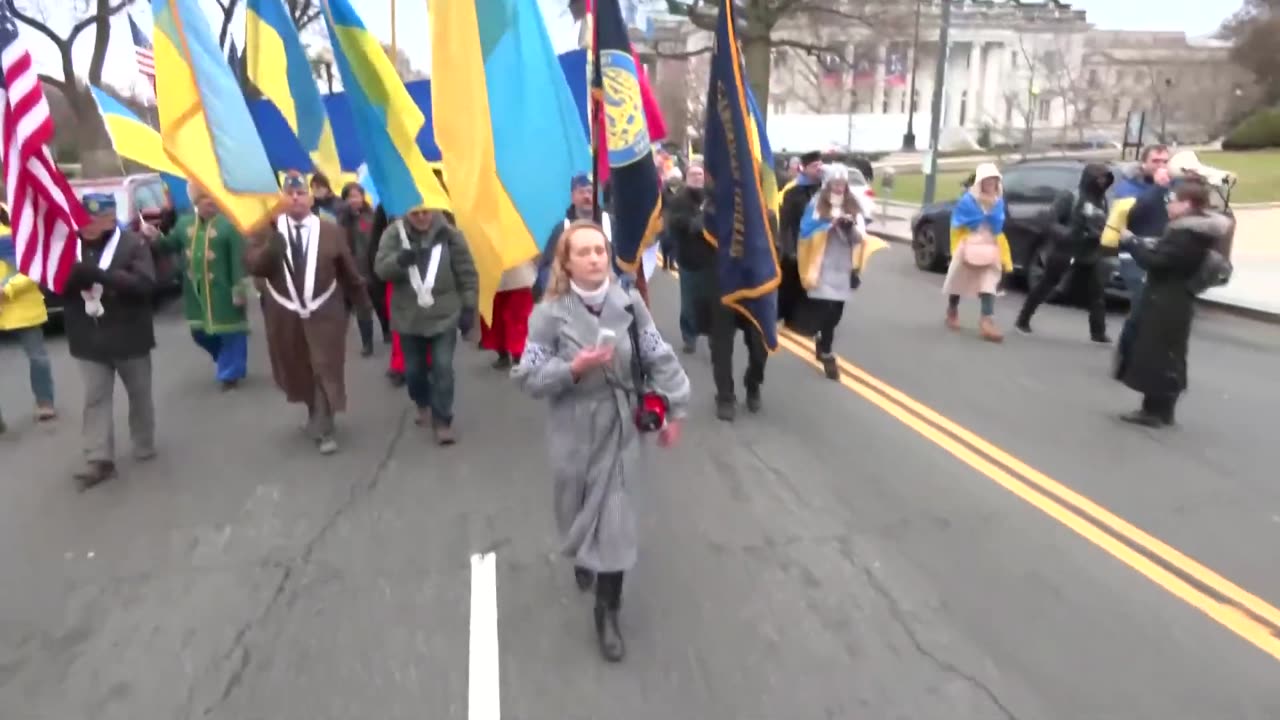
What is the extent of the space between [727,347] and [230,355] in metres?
4.28

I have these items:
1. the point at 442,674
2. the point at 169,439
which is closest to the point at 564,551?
the point at 442,674

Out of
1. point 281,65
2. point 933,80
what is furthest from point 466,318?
point 933,80

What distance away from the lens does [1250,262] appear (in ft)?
50.0

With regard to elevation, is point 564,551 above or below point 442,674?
above

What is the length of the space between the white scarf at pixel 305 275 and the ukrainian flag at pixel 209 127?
0.19 metres

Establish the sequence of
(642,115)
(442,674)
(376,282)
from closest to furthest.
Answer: (442,674), (642,115), (376,282)

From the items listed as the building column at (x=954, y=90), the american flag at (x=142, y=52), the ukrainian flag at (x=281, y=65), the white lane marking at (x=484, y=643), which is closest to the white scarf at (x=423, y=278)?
the white lane marking at (x=484, y=643)

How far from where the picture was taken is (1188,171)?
691cm

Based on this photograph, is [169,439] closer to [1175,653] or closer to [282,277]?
[282,277]

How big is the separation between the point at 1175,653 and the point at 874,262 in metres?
13.3

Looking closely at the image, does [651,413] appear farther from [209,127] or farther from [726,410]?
[209,127]

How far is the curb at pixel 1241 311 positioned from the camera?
11.4 m

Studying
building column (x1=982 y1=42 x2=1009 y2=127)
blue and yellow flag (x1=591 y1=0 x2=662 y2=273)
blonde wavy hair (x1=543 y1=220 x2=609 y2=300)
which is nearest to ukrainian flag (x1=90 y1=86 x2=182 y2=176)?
blue and yellow flag (x1=591 y1=0 x2=662 y2=273)

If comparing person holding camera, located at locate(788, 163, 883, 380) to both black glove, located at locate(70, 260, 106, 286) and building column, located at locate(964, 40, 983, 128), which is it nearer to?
black glove, located at locate(70, 260, 106, 286)
